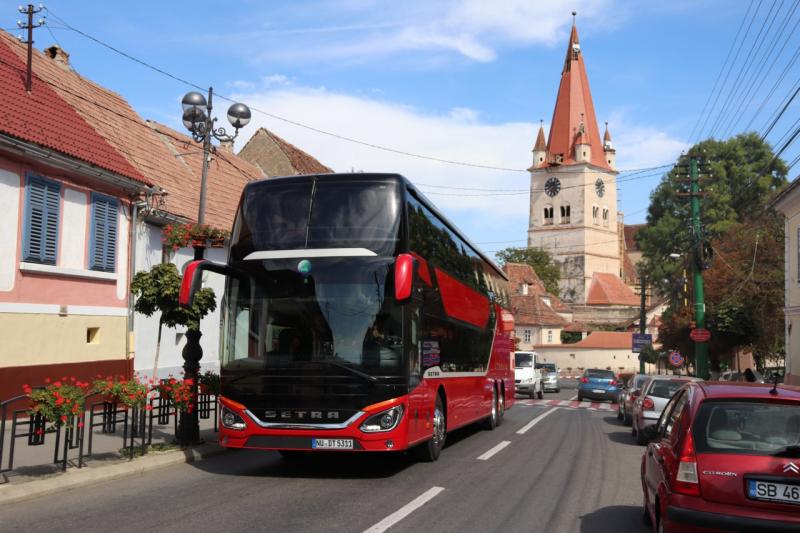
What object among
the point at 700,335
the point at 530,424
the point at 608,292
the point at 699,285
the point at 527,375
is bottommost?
the point at 530,424

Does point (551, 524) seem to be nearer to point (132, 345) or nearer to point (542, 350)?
point (132, 345)

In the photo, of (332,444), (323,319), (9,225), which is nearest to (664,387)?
(332,444)

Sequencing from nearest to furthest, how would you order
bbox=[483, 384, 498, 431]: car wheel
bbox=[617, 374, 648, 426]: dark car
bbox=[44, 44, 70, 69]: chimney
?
bbox=[483, 384, 498, 431]: car wheel
bbox=[617, 374, 648, 426]: dark car
bbox=[44, 44, 70, 69]: chimney

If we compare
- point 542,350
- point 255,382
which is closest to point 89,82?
point 255,382

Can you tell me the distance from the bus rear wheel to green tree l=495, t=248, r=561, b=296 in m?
110

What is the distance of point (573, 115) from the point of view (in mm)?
125125

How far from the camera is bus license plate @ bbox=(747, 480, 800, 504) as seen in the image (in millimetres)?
5871

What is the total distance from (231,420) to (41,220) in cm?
876

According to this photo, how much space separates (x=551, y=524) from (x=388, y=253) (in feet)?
13.9

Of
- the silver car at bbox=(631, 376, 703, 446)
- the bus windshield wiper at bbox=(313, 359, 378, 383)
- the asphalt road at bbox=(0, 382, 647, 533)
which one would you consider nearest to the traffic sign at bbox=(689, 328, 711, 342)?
the silver car at bbox=(631, 376, 703, 446)

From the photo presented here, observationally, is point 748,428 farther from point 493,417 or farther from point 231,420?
point 493,417

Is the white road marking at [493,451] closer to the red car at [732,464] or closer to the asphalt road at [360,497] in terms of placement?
the asphalt road at [360,497]

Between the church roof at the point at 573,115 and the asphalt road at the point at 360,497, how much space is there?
115767 mm

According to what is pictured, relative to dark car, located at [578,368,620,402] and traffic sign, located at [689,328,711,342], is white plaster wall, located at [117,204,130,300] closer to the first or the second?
traffic sign, located at [689,328,711,342]
